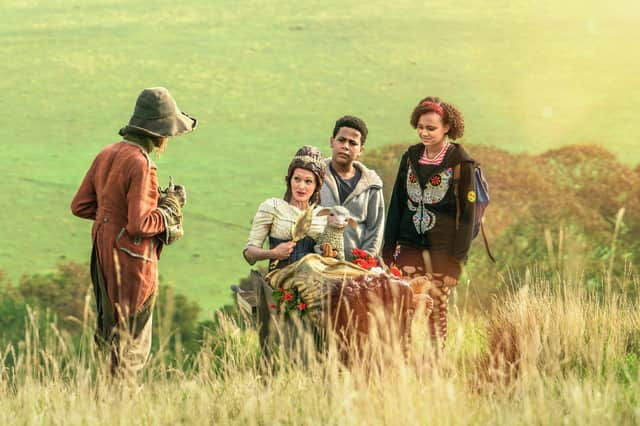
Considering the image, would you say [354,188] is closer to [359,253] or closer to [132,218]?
[359,253]

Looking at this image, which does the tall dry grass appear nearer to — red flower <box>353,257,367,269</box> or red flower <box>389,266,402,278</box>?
red flower <box>389,266,402,278</box>

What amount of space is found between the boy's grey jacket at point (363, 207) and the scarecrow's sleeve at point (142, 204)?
1336 mm

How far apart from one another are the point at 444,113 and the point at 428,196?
0.54 metres

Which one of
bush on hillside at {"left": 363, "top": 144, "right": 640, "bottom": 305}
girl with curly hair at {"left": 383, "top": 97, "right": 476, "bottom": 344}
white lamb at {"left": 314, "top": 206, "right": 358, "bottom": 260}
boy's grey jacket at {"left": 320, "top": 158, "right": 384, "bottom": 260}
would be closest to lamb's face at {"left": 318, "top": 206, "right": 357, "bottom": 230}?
white lamb at {"left": 314, "top": 206, "right": 358, "bottom": 260}

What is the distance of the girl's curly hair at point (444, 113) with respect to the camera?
6.75m

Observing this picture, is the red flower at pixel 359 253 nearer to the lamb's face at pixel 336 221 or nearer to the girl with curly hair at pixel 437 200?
the lamb's face at pixel 336 221

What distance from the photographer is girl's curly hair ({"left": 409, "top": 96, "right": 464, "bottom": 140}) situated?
675 centimetres

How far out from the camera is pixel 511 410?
5625 mm

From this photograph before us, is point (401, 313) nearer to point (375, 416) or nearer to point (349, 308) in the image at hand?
point (349, 308)

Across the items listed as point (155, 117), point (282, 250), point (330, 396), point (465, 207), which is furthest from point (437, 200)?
point (155, 117)

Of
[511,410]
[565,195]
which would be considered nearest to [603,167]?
[565,195]

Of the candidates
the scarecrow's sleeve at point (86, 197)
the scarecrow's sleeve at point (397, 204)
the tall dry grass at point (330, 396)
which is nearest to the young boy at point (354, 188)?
the scarecrow's sleeve at point (397, 204)

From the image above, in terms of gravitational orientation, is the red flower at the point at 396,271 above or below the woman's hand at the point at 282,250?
below

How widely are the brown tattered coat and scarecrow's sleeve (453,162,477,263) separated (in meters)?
1.91
